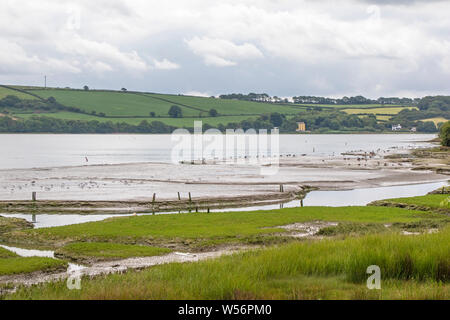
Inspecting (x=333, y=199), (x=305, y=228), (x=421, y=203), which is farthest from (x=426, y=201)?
(x=305, y=228)

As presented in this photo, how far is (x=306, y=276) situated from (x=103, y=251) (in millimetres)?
13437

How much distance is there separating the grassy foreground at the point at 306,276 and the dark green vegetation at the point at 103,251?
8172mm

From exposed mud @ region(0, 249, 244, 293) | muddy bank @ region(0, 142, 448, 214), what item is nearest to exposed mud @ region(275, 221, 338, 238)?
exposed mud @ region(0, 249, 244, 293)

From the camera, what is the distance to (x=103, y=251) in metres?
26.3

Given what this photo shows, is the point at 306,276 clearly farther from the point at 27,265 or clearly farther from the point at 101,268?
the point at 27,265

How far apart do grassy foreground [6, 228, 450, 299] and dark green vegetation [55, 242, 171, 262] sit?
8172 mm

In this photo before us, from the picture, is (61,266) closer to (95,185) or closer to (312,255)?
(312,255)

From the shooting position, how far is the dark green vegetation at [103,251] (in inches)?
1005

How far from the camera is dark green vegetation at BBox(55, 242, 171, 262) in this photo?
2553cm

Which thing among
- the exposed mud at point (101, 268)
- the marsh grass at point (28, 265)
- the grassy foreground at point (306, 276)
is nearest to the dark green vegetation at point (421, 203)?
the exposed mud at point (101, 268)

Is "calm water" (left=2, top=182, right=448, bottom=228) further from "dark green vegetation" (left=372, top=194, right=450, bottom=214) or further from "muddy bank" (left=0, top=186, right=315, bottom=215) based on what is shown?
"dark green vegetation" (left=372, top=194, right=450, bottom=214)

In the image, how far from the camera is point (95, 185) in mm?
66375

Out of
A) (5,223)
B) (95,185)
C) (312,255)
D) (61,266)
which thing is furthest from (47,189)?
(312,255)
